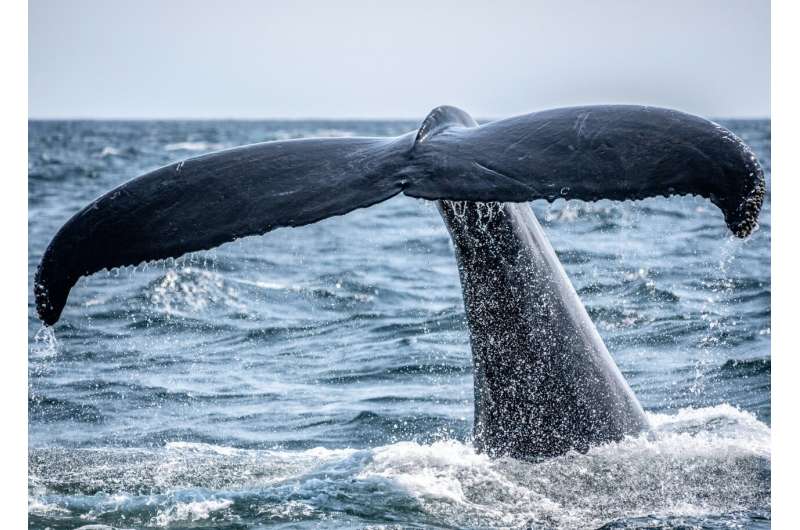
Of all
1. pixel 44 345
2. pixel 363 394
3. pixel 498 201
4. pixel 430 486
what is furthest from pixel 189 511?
pixel 44 345

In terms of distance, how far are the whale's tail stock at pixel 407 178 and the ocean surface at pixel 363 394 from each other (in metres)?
0.51

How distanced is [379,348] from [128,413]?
2.69 m

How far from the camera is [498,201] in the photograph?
3734 millimetres

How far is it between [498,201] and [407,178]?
35cm

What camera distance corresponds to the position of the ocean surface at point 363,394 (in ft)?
16.1

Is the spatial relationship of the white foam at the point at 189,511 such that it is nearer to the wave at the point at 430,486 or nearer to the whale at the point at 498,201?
the wave at the point at 430,486

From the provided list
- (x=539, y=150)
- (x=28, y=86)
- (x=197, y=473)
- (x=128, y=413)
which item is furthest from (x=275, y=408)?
(x=539, y=150)

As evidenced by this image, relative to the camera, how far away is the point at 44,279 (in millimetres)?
3992

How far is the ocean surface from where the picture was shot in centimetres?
491

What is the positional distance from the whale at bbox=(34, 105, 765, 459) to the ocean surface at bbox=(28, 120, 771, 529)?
0.90 ft
